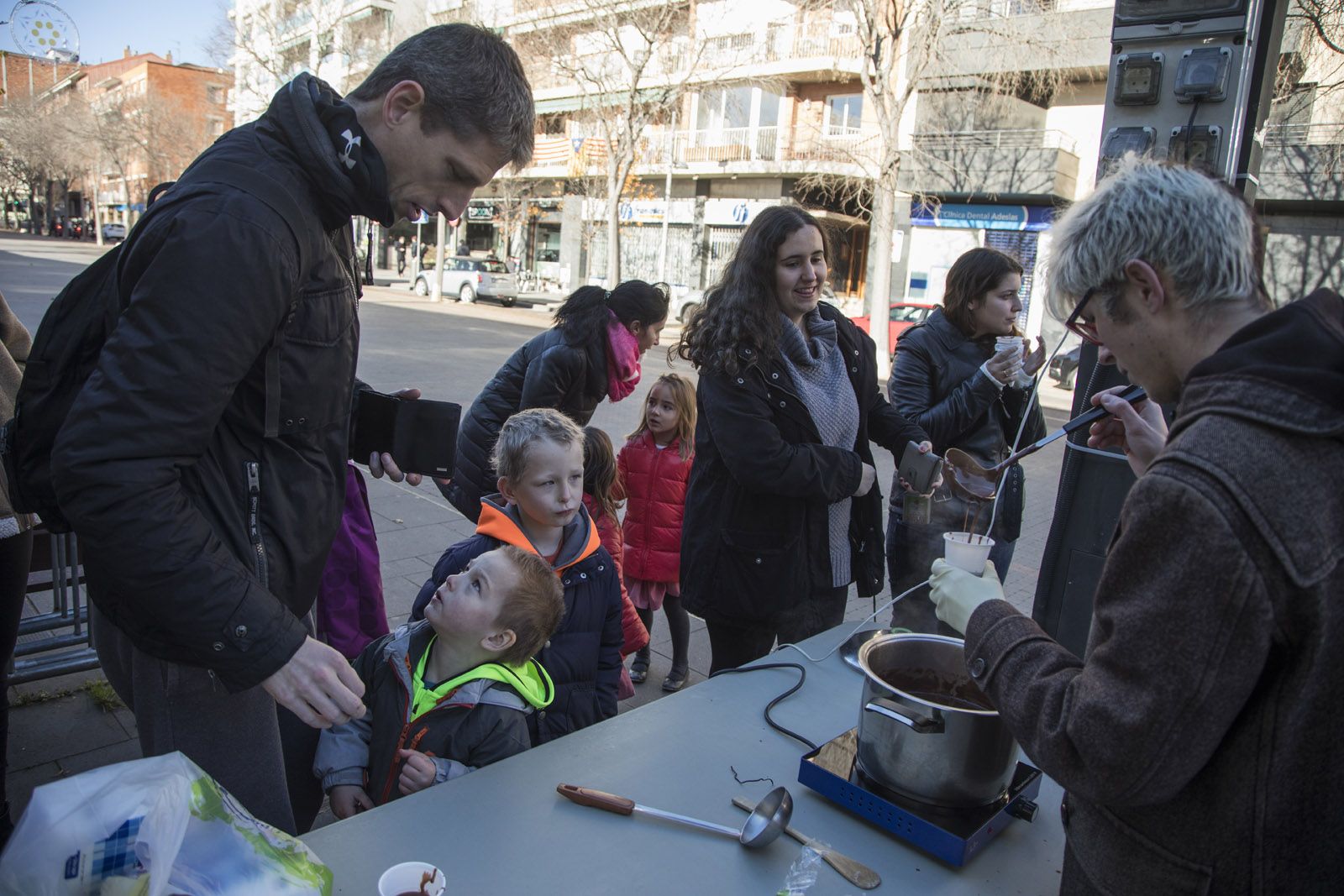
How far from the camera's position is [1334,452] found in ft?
3.00

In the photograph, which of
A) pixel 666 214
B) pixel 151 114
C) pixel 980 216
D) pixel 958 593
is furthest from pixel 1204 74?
pixel 151 114

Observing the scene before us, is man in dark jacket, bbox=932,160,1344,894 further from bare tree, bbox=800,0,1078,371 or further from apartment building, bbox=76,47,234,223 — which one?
apartment building, bbox=76,47,234,223

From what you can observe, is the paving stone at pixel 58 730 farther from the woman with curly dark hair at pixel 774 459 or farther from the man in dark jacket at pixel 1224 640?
the man in dark jacket at pixel 1224 640

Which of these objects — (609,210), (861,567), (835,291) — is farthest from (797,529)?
(835,291)

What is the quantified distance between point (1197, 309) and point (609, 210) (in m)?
22.9

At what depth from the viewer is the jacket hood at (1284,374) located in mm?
909

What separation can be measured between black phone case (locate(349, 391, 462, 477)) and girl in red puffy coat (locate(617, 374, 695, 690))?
6.40ft

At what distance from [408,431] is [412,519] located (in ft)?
13.3

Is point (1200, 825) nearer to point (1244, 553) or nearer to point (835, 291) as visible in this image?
point (1244, 553)

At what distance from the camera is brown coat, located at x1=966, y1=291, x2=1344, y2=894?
897 mm

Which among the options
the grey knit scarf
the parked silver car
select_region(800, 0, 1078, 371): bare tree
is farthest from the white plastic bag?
the parked silver car

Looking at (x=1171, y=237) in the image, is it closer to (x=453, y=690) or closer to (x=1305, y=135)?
(x=453, y=690)

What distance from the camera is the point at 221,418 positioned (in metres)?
1.38

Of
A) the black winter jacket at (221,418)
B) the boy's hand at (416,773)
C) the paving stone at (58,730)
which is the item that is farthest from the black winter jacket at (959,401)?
A: the paving stone at (58,730)
